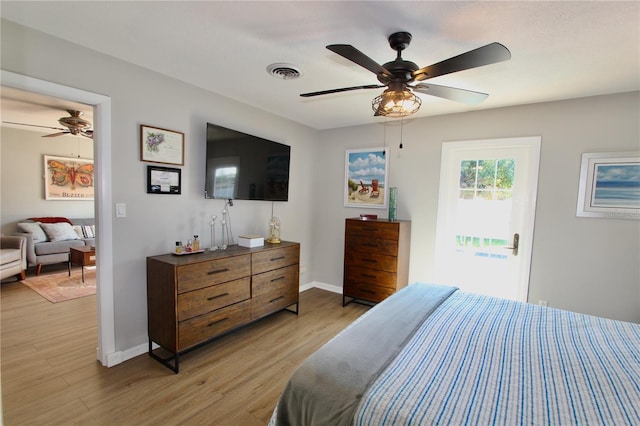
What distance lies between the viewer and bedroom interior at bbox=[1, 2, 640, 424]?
1.72m

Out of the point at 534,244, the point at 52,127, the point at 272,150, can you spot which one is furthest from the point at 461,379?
the point at 52,127

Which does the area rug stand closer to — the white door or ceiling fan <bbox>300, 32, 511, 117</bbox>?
ceiling fan <bbox>300, 32, 511, 117</bbox>

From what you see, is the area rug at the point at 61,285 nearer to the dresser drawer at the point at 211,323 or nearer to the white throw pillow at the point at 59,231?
the white throw pillow at the point at 59,231

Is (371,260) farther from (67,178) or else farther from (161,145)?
(67,178)

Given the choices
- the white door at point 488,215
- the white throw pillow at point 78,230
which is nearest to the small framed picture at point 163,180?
the white door at point 488,215

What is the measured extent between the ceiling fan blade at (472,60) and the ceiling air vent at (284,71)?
100 centimetres

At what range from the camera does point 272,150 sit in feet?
11.1

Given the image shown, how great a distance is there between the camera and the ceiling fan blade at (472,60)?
1342mm

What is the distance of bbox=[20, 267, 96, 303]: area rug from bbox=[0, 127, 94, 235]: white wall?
1200 millimetres

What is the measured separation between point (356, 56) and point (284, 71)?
1038mm

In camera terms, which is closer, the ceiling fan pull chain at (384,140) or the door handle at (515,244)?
the door handle at (515,244)

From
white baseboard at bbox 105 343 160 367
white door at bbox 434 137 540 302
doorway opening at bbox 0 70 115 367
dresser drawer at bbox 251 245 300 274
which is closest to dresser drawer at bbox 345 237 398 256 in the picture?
white door at bbox 434 137 540 302

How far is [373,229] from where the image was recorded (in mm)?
3406

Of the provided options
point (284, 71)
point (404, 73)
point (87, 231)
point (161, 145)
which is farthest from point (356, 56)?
point (87, 231)
